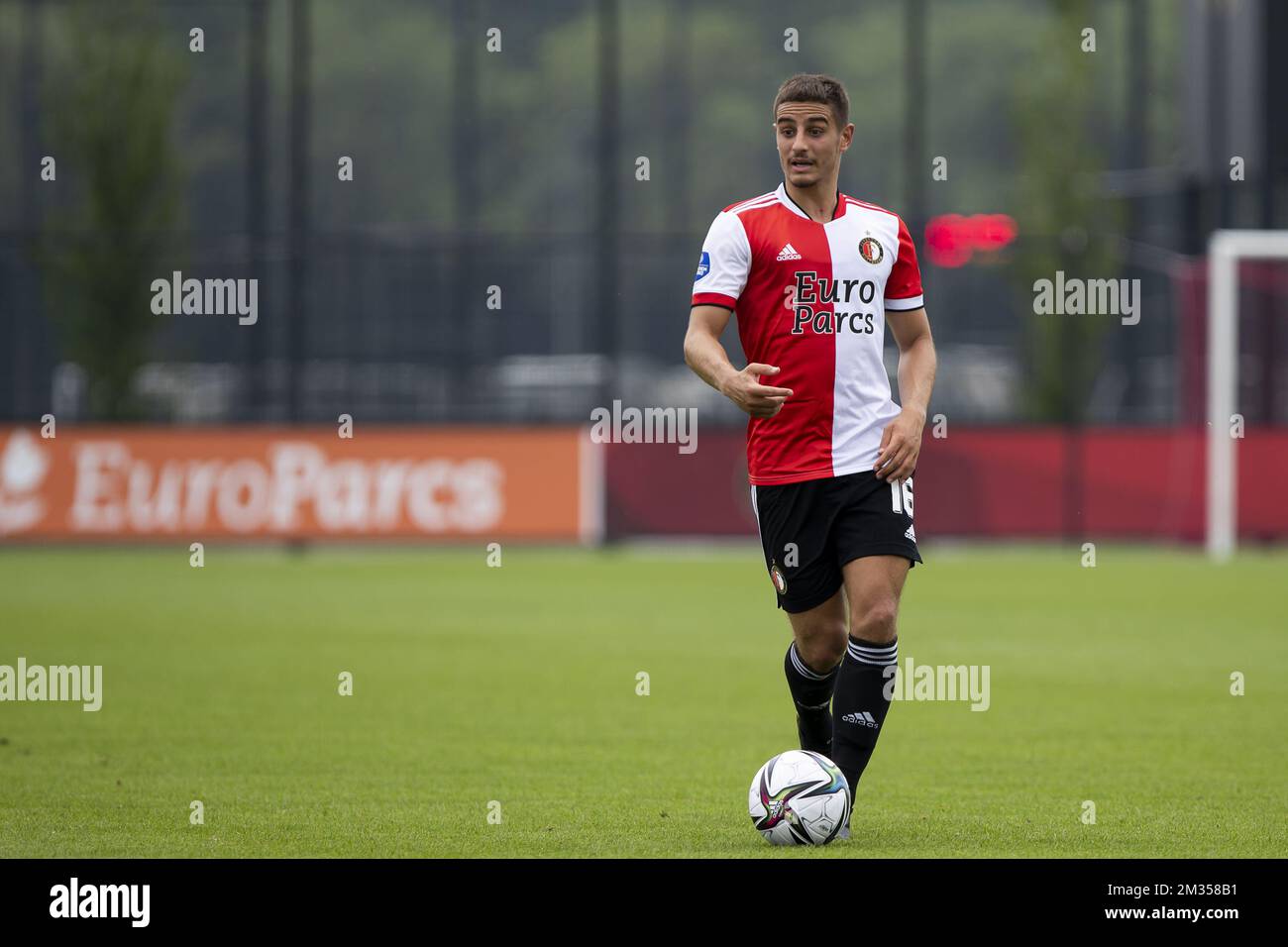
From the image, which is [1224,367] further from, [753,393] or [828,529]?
[753,393]

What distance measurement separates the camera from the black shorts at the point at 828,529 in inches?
275

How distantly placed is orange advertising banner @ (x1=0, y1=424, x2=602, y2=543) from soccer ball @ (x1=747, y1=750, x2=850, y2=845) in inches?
A: 686

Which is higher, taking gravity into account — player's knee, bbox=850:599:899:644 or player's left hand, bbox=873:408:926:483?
player's left hand, bbox=873:408:926:483

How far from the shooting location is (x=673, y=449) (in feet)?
82.1

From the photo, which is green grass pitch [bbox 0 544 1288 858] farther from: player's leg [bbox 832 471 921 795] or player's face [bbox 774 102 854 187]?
player's face [bbox 774 102 854 187]

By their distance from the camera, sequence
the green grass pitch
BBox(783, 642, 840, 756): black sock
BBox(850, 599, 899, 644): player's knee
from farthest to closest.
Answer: BBox(783, 642, 840, 756): black sock
the green grass pitch
BBox(850, 599, 899, 644): player's knee

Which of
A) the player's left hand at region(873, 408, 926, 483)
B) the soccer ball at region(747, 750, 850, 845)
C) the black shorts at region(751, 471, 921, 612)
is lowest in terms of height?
the soccer ball at region(747, 750, 850, 845)

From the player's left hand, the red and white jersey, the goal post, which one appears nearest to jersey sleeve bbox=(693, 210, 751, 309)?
the red and white jersey

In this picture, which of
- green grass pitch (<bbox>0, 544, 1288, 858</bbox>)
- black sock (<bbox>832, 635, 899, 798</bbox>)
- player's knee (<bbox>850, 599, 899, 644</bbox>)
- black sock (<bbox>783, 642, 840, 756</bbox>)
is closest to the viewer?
player's knee (<bbox>850, 599, 899, 644</bbox>)

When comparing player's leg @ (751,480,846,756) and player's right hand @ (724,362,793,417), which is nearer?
player's right hand @ (724,362,793,417)

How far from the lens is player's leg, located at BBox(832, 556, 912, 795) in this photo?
6906mm

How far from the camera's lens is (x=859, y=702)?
7.01m

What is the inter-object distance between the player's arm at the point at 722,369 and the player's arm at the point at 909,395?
1.27 ft
